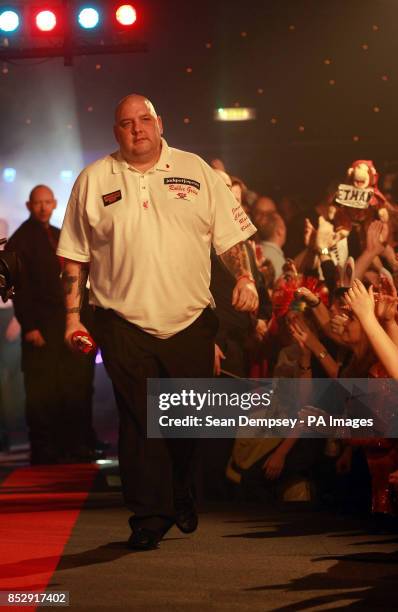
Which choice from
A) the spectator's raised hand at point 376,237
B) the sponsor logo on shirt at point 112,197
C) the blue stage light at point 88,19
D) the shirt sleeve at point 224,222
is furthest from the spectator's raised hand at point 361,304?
the blue stage light at point 88,19

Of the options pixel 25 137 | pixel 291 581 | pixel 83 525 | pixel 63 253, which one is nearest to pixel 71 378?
pixel 25 137

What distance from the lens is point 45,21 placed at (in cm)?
981

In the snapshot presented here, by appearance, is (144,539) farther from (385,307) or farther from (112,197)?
(385,307)

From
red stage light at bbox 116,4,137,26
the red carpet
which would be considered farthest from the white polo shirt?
red stage light at bbox 116,4,137,26

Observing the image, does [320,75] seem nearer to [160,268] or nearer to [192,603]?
[160,268]

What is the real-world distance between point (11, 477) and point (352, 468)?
2.86m

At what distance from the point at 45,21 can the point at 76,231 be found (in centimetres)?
504

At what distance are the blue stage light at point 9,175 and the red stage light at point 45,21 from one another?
1438 millimetres

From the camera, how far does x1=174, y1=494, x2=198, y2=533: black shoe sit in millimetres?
5121

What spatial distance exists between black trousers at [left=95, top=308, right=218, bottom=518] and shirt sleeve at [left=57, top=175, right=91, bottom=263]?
235 mm

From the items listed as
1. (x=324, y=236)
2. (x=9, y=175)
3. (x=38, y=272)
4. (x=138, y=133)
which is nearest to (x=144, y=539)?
(x=138, y=133)

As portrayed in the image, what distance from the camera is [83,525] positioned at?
5746 millimetres

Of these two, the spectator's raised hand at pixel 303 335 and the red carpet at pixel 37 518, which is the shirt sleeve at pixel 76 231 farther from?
the spectator's raised hand at pixel 303 335

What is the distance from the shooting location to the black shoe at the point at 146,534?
16.1 ft
